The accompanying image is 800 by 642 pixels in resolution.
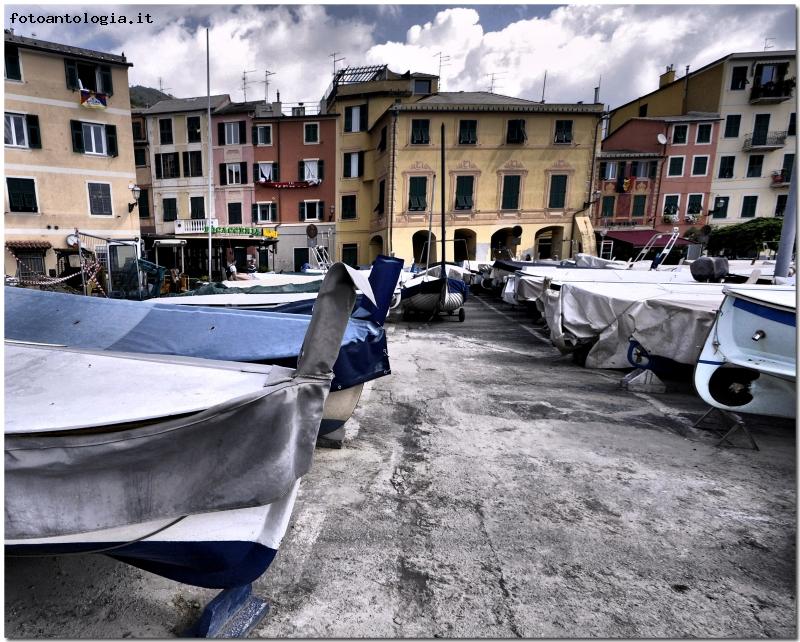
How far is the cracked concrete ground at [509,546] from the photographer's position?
2514 millimetres

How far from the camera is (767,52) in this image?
29.2 m

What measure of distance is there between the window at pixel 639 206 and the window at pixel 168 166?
1275 inches

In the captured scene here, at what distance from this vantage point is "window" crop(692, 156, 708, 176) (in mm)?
29641

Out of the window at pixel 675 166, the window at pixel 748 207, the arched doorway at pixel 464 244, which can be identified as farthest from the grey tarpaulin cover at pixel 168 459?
the window at pixel 748 207

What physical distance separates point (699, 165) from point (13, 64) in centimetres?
3994

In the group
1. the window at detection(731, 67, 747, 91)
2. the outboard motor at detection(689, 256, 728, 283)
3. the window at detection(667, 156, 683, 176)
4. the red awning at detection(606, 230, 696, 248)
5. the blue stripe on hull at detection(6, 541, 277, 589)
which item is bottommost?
the blue stripe on hull at detection(6, 541, 277, 589)

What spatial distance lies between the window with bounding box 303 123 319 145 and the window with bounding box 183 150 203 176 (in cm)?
747

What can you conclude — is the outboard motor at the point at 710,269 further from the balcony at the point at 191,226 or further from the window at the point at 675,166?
the balcony at the point at 191,226

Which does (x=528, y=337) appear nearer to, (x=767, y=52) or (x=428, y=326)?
(x=428, y=326)

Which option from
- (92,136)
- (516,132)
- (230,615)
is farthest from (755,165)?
(92,136)

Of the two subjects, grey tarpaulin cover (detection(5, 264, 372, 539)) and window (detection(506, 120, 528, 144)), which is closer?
grey tarpaulin cover (detection(5, 264, 372, 539))

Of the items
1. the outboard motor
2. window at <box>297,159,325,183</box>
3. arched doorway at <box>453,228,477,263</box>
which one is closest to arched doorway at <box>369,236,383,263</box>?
arched doorway at <box>453,228,477,263</box>

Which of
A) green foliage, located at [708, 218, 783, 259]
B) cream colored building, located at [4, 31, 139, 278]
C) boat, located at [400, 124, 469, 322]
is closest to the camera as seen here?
boat, located at [400, 124, 469, 322]

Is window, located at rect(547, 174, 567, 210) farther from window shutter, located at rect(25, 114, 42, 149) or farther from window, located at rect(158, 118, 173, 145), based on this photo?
window shutter, located at rect(25, 114, 42, 149)
